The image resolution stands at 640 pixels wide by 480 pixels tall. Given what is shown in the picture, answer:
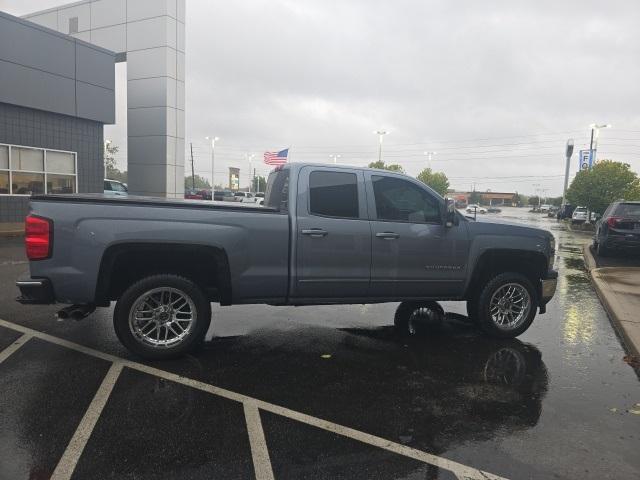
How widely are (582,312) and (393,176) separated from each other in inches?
168

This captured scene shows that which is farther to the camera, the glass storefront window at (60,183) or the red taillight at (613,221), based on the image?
the glass storefront window at (60,183)

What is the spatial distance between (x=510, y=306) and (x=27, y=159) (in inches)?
717

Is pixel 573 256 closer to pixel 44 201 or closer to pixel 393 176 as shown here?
pixel 393 176

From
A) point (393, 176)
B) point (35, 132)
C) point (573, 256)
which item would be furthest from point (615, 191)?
point (35, 132)

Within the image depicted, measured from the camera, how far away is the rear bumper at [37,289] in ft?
14.1

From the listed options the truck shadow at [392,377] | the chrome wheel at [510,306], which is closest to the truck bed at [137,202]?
the truck shadow at [392,377]

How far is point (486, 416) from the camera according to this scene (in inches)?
146

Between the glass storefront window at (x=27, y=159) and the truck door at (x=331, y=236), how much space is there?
16429 mm

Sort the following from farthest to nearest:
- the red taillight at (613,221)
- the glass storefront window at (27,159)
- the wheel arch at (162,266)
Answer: the glass storefront window at (27,159)
the red taillight at (613,221)
the wheel arch at (162,266)

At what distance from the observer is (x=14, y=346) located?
195 inches

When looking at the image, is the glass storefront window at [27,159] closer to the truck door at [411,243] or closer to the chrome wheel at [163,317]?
the chrome wheel at [163,317]

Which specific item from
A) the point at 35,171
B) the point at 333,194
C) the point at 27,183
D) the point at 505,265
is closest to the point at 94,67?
the point at 35,171

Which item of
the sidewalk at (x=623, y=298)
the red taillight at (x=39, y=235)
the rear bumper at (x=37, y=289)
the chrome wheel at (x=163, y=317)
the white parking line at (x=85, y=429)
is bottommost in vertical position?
the white parking line at (x=85, y=429)

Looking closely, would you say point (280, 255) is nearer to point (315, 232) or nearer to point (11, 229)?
point (315, 232)
